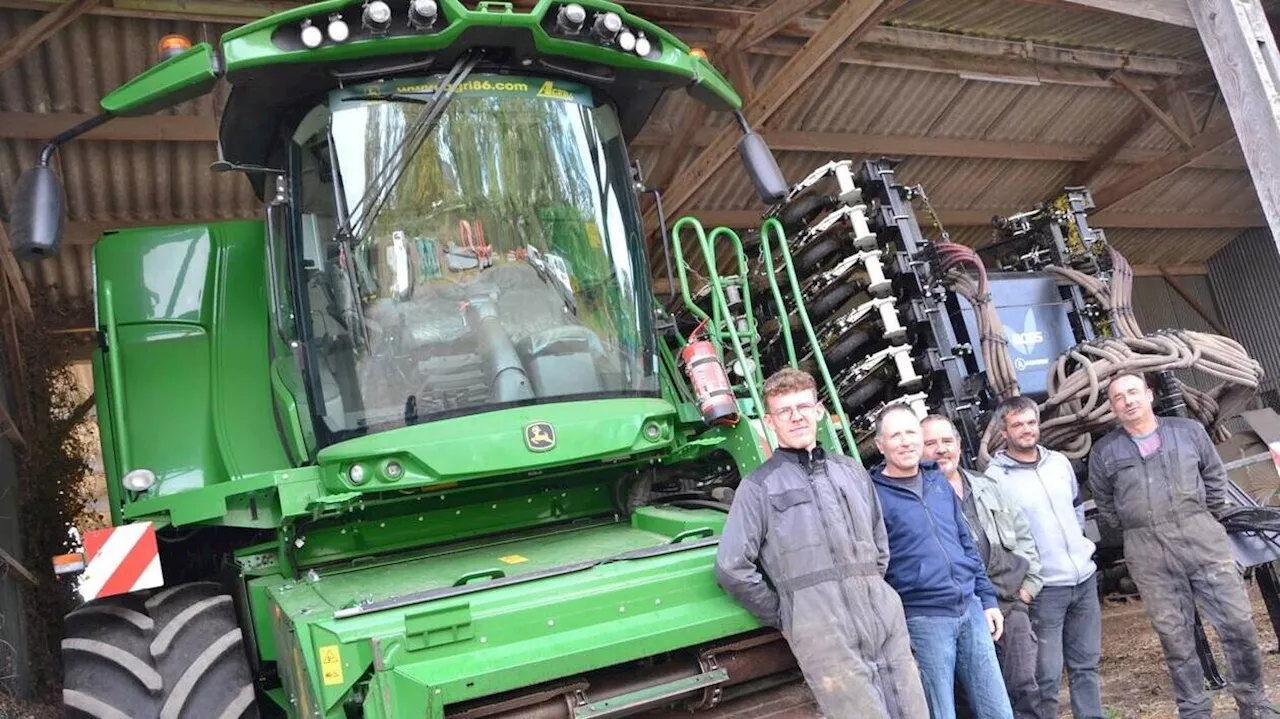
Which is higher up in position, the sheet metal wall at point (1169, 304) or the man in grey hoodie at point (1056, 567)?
the sheet metal wall at point (1169, 304)

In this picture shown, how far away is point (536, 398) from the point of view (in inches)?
147

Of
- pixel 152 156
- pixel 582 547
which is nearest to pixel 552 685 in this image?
pixel 582 547

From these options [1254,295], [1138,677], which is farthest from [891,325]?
[1254,295]

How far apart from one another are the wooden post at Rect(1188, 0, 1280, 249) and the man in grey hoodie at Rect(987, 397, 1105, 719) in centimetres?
176

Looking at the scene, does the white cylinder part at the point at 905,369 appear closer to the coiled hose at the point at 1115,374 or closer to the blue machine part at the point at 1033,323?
the coiled hose at the point at 1115,374

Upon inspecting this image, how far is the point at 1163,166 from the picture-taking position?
40.7 ft

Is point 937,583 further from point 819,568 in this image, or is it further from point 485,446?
point 485,446

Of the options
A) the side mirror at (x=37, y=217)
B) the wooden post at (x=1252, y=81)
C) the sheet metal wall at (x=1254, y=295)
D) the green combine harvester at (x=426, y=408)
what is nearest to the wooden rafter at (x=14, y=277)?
the green combine harvester at (x=426, y=408)

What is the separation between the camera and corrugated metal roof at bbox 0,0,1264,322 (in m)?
7.18

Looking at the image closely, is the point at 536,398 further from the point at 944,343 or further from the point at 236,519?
the point at 944,343

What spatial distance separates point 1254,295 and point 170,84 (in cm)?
1753

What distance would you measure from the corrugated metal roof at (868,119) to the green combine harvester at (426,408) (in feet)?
10.4

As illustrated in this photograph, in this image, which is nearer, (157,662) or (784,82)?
(157,662)

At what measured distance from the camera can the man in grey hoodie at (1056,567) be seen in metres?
4.25
